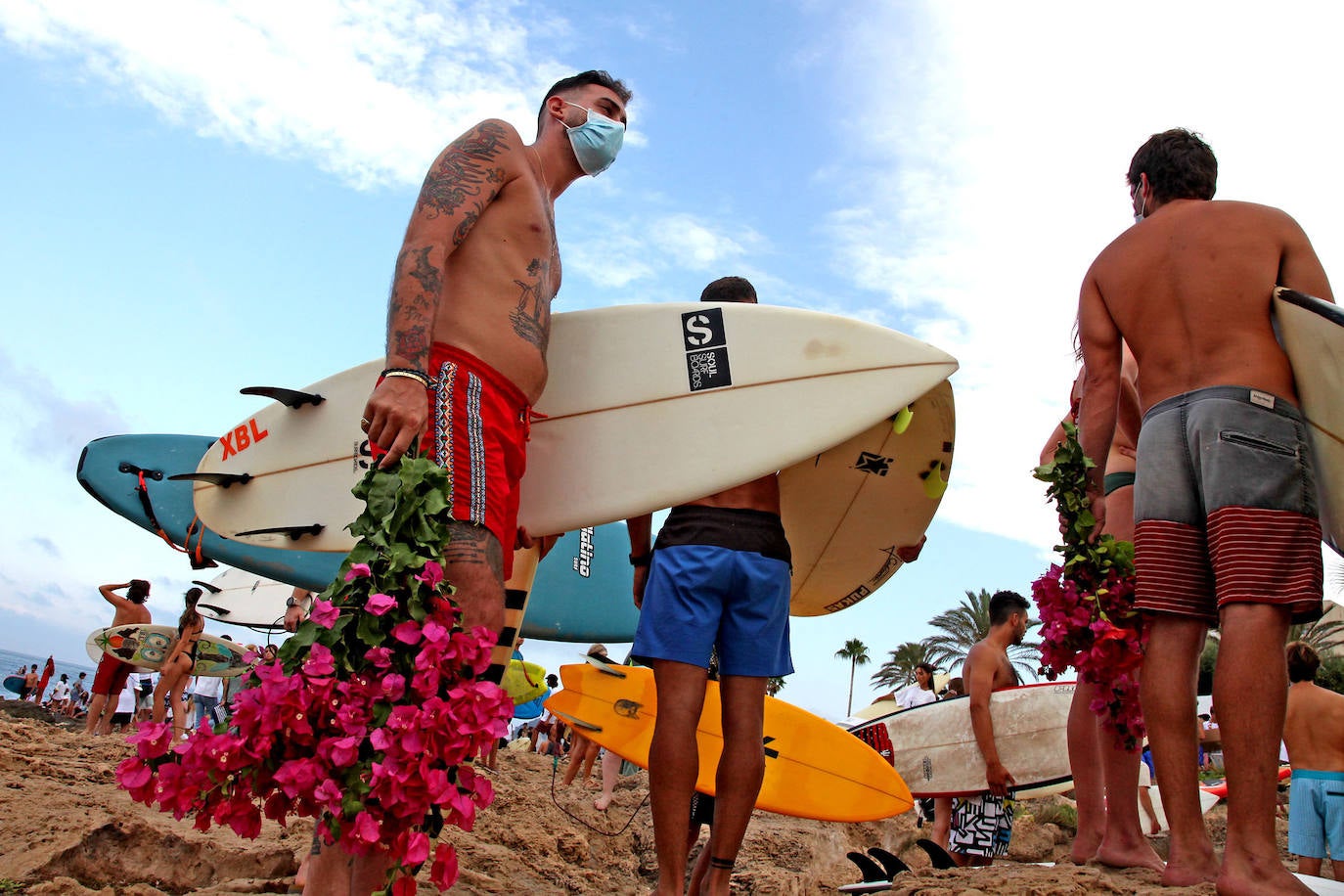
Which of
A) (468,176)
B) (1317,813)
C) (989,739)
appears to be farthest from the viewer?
(1317,813)

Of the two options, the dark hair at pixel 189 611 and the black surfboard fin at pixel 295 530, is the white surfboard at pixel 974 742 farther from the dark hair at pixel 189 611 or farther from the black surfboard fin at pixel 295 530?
the dark hair at pixel 189 611

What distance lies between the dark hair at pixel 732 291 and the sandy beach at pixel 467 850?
2.20m

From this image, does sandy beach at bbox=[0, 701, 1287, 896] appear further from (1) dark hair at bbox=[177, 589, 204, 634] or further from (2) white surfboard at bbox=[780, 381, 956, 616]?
(1) dark hair at bbox=[177, 589, 204, 634]

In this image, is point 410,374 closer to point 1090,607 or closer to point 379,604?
point 379,604

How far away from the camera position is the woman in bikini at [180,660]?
358 inches

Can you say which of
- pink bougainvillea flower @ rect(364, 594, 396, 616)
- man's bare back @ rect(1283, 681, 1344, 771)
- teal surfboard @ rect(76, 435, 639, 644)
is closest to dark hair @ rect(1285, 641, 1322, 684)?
man's bare back @ rect(1283, 681, 1344, 771)

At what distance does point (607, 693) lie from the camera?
477cm

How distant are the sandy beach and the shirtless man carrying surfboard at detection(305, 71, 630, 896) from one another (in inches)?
59.1

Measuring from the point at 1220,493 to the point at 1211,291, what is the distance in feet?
1.98

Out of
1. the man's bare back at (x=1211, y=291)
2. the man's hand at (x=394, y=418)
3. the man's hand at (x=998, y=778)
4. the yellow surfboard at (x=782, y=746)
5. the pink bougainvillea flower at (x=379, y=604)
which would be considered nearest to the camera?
the pink bougainvillea flower at (x=379, y=604)

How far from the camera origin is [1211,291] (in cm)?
254

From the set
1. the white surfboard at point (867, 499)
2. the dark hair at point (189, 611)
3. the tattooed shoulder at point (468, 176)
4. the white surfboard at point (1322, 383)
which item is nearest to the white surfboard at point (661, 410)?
the white surfboard at point (867, 499)

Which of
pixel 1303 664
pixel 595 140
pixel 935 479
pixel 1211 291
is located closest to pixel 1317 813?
pixel 1303 664

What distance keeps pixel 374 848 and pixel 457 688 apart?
1.07 feet
